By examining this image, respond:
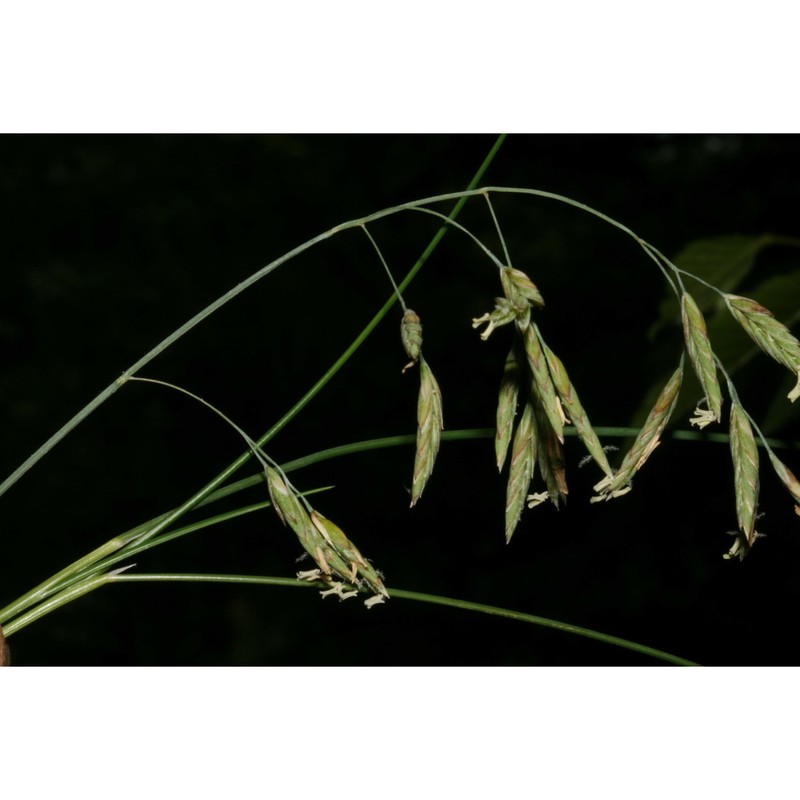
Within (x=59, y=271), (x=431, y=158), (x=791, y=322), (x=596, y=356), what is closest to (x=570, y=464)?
(x=596, y=356)

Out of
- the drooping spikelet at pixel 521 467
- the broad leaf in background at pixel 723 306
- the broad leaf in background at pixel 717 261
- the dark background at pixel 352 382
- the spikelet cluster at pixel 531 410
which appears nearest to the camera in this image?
the spikelet cluster at pixel 531 410

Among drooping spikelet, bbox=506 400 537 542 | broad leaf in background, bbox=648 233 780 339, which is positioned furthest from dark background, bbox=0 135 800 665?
drooping spikelet, bbox=506 400 537 542

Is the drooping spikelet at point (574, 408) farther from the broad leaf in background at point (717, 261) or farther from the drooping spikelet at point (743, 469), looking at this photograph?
the broad leaf in background at point (717, 261)

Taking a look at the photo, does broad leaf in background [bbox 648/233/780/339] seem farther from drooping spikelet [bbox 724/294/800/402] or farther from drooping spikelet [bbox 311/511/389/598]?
drooping spikelet [bbox 311/511/389/598]

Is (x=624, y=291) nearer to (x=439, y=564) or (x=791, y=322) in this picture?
(x=439, y=564)

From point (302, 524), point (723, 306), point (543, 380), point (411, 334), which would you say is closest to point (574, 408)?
point (543, 380)

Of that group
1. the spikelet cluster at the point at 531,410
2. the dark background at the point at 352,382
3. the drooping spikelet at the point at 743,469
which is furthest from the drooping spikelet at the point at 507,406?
the dark background at the point at 352,382

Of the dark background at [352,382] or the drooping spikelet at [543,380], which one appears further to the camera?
the dark background at [352,382]

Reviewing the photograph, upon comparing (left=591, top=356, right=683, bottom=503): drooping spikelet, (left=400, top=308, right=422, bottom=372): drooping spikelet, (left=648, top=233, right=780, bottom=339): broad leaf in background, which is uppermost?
(left=648, top=233, right=780, bottom=339): broad leaf in background

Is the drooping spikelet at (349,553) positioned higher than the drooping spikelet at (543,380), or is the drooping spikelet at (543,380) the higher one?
the drooping spikelet at (543,380)
